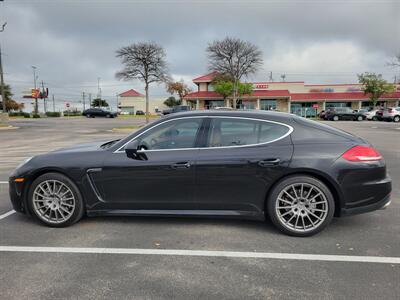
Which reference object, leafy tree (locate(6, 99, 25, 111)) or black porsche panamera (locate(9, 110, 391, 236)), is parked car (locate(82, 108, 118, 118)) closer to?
leafy tree (locate(6, 99, 25, 111))

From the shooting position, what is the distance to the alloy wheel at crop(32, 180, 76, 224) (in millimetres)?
3975

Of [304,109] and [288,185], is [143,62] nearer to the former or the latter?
[288,185]

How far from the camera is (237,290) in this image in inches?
104

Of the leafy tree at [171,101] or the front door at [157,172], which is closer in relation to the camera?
the front door at [157,172]

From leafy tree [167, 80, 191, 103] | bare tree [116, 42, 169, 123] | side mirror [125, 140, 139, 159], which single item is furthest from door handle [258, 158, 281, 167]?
leafy tree [167, 80, 191, 103]

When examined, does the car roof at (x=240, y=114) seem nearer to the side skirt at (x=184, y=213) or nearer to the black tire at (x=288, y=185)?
the black tire at (x=288, y=185)

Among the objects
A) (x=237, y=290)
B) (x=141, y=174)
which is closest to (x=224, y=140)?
(x=141, y=174)

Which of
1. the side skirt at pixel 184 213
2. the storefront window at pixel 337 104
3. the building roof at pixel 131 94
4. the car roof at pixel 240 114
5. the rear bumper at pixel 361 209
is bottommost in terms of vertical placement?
the side skirt at pixel 184 213

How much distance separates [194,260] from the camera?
10.4 ft

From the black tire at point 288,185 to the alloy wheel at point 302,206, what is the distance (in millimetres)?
18

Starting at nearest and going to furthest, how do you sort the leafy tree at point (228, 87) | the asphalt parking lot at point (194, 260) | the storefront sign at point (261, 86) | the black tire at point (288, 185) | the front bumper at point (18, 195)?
the asphalt parking lot at point (194, 260)
the black tire at point (288, 185)
the front bumper at point (18, 195)
the leafy tree at point (228, 87)
the storefront sign at point (261, 86)

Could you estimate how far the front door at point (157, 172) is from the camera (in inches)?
148

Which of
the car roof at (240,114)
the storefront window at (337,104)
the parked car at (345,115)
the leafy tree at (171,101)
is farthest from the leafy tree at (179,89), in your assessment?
the car roof at (240,114)

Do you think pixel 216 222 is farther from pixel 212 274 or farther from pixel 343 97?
pixel 343 97
